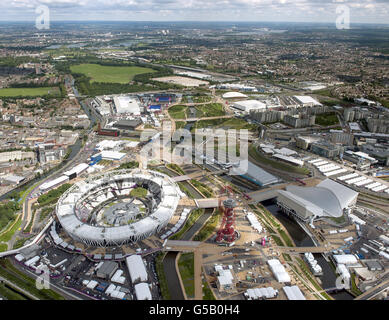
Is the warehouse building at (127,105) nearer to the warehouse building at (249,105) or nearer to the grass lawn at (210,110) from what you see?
the grass lawn at (210,110)

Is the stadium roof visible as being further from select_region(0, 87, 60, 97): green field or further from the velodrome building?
select_region(0, 87, 60, 97): green field

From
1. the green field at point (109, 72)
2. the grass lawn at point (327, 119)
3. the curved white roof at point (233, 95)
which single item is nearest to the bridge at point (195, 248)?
the grass lawn at point (327, 119)

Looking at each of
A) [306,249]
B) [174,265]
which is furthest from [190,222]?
[306,249]

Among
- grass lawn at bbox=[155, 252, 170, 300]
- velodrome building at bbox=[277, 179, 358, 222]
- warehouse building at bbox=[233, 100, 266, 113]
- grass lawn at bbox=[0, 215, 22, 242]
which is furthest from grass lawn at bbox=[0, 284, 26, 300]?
warehouse building at bbox=[233, 100, 266, 113]

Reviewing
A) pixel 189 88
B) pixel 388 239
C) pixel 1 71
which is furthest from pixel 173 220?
pixel 1 71

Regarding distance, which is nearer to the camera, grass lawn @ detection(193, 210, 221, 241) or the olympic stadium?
the olympic stadium
